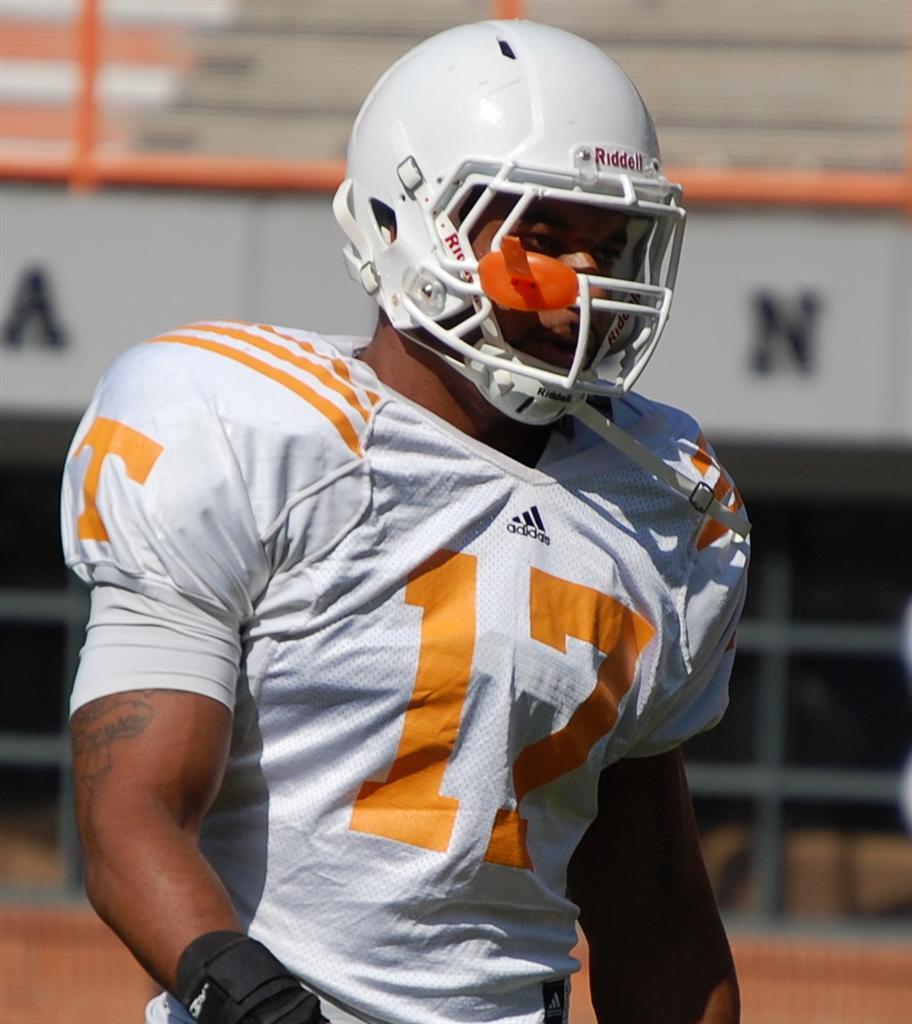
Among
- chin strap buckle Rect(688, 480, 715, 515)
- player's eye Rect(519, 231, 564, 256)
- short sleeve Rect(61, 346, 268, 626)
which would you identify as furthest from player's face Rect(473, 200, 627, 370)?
short sleeve Rect(61, 346, 268, 626)

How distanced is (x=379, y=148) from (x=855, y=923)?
597 cm

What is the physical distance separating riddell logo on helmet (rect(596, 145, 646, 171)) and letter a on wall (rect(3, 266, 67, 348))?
5.12 m

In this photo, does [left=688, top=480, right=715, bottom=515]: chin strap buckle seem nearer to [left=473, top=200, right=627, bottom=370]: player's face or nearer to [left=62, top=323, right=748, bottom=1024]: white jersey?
[left=62, top=323, right=748, bottom=1024]: white jersey

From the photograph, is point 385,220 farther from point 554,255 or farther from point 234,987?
point 234,987

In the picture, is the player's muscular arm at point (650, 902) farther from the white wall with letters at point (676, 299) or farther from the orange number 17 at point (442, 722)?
the white wall with letters at point (676, 299)

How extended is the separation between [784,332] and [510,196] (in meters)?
4.90

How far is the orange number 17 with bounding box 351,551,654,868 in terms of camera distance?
2.38m

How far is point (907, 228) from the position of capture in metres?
7.27

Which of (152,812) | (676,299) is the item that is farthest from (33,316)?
(152,812)

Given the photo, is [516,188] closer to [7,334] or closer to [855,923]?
[7,334]

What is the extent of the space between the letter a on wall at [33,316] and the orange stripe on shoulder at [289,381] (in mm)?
5101

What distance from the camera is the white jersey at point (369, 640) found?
2.29 metres


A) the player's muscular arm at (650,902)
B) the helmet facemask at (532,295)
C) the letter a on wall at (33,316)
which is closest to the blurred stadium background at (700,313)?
the letter a on wall at (33,316)

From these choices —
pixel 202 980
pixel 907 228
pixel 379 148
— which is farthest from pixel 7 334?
pixel 202 980
